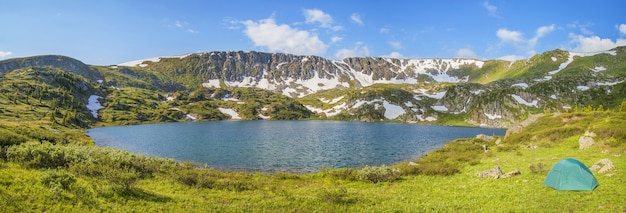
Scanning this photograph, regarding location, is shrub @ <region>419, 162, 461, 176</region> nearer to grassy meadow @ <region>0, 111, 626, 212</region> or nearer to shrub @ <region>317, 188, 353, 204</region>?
grassy meadow @ <region>0, 111, 626, 212</region>

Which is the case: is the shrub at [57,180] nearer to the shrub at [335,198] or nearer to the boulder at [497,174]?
the shrub at [335,198]

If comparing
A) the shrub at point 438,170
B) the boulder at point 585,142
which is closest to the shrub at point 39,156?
the shrub at point 438,170

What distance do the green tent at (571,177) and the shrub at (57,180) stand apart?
35039 mm

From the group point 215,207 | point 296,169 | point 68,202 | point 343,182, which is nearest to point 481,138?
point 296,169

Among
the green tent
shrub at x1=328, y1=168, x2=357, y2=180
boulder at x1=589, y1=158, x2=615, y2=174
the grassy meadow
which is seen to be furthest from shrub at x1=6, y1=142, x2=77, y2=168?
boulder at x1=589, y1=158, x2=615, y2=174

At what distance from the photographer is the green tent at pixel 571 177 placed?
23.8 meters

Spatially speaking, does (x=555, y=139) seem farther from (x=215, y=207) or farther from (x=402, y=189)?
(x=215, y=207)

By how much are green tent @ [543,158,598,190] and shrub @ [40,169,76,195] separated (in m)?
35.0

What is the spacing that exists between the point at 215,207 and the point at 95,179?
961 cm

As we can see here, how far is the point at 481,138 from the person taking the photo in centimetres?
8394

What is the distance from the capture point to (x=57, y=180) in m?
17.9

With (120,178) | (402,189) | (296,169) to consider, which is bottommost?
(296,169)

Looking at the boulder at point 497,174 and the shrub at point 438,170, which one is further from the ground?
the boulder at point 497,174

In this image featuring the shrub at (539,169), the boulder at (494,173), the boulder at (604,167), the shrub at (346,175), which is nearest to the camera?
the boulder at (604,167)
